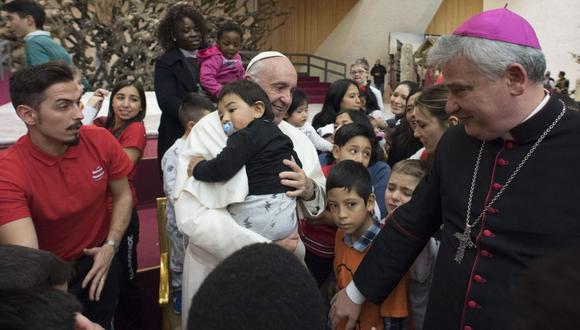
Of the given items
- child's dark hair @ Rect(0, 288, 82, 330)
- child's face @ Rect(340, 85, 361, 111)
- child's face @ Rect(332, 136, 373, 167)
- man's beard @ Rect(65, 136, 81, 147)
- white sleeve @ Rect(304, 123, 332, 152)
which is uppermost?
child's dark hair @ Rect(0, 288, 82, 330)

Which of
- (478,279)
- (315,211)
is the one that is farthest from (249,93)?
(478,279)

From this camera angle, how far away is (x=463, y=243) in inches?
57.6

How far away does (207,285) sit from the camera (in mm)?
786

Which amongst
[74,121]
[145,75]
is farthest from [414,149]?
[145,75]

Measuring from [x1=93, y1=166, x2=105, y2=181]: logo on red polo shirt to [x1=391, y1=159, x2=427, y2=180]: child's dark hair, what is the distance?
1.31 metres

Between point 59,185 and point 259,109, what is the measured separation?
2.77 feet

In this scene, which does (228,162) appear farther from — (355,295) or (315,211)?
(355,295)

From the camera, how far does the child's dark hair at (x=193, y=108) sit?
310 centimetres

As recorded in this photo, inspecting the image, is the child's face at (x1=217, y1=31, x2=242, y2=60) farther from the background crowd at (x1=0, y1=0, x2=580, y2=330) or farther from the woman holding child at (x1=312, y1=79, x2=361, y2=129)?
the background crowd at (x1=0, y1=0, x2=580, y2=330)

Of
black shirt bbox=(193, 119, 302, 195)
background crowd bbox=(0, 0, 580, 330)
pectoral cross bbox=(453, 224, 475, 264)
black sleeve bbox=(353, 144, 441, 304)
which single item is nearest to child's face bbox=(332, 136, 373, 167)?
background crowd bbox=(0, 0, 580, 330)

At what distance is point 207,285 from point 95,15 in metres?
9.81

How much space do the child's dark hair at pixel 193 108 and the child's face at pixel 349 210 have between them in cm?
130

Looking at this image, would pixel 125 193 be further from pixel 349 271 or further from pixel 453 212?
pixel 453 212

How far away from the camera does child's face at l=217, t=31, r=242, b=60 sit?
4.14m
